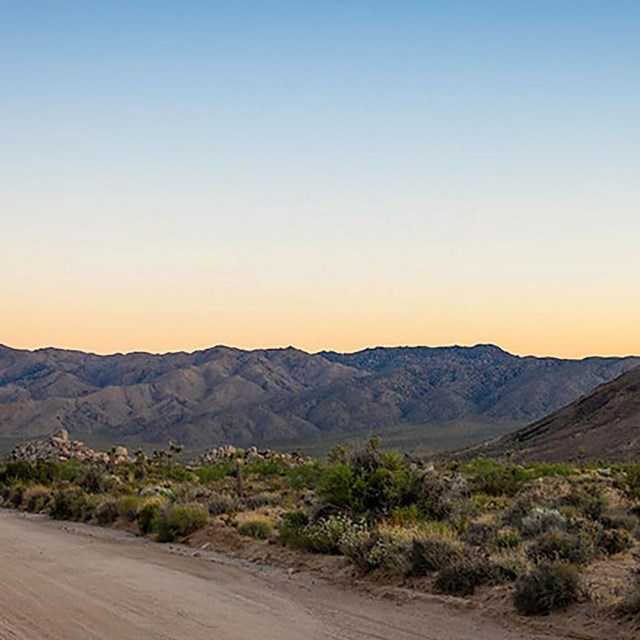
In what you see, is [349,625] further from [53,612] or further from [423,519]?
[423,519]

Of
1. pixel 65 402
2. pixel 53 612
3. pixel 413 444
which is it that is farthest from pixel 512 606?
pixel 65 402

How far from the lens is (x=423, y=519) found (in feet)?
75.4

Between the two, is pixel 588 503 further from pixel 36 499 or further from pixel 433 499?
pixel 36 499

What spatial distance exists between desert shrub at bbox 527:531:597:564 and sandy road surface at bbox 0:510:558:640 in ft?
9.64

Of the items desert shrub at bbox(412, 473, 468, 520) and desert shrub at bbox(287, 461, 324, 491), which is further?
desert shrub at bbox(287, 461, 324, 491)

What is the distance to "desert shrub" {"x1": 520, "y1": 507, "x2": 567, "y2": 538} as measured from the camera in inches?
856

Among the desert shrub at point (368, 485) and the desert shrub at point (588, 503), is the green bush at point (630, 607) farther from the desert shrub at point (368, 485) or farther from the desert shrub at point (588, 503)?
the desert shrub at point (588, 503)

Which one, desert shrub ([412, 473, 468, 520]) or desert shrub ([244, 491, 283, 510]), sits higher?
desert shrub ([412, 473, 468, 520])

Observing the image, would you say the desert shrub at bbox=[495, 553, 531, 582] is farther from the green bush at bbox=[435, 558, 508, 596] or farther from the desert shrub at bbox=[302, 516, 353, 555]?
the desert shrub at bbox=[302, 516, 353, 555]

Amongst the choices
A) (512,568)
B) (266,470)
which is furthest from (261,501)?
(266,470)

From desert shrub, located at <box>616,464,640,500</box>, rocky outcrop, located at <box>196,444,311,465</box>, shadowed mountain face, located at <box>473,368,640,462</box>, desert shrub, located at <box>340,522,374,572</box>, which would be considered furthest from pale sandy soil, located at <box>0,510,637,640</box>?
shadowed mountain face, located at <box>473,368,640,462</box>

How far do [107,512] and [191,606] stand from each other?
18.6 m

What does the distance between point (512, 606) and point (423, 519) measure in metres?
7.77

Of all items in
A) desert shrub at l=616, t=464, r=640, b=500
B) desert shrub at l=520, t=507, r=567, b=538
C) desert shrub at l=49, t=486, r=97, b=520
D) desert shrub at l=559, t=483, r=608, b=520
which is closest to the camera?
desert shrub at l=520, t=507, r=567, b=538
